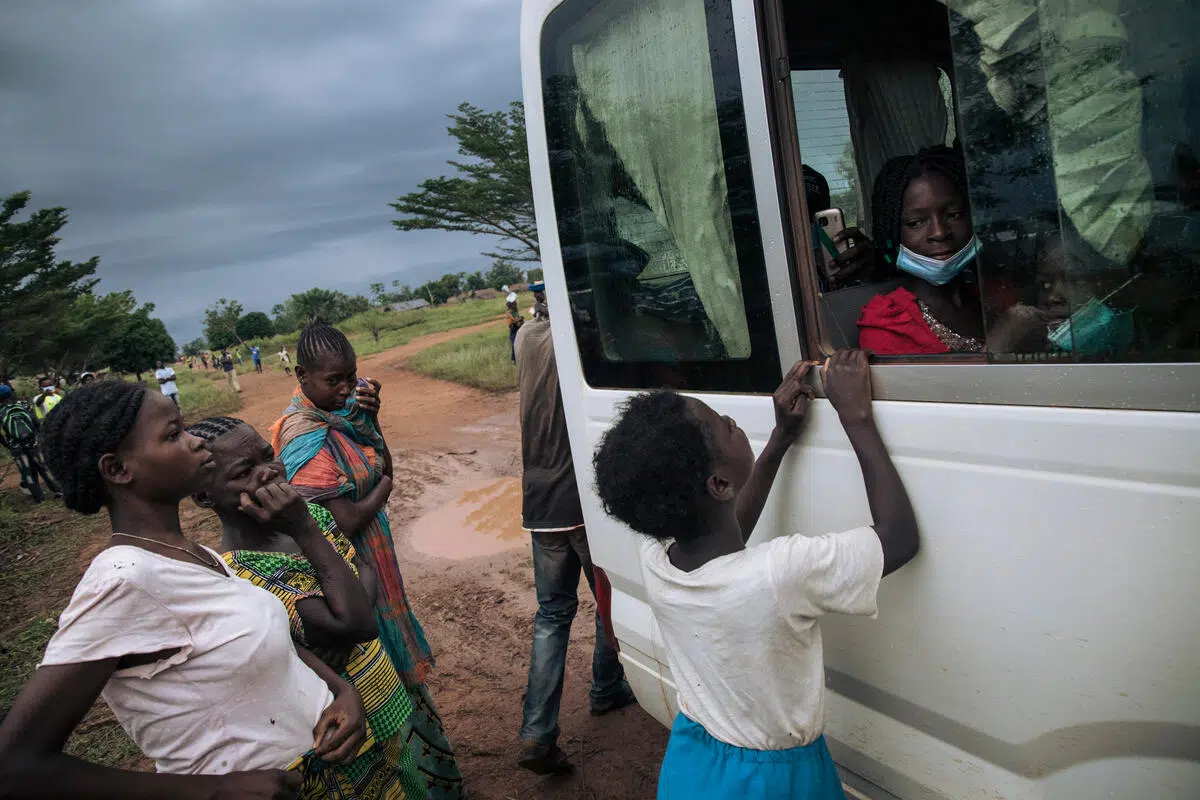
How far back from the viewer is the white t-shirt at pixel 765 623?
4.58ft

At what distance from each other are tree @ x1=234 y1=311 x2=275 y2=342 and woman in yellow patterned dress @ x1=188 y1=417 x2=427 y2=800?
233 ft

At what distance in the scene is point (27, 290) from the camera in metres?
25.6

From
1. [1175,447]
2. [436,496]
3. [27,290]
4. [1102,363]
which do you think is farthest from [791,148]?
[27,290]

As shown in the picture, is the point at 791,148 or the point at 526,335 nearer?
the point at 791,148

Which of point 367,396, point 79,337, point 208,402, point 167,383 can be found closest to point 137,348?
point 79,337

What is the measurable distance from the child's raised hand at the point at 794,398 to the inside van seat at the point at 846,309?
99mm

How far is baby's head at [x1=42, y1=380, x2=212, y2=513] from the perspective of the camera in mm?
1478

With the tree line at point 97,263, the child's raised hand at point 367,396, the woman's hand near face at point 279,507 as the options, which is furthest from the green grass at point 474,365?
the woman's hand near face at point 279,507

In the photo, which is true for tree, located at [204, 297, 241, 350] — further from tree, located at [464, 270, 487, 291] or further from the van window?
the van window

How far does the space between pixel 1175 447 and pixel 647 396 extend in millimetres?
885

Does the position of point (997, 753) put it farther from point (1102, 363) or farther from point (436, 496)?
point (436, 496)

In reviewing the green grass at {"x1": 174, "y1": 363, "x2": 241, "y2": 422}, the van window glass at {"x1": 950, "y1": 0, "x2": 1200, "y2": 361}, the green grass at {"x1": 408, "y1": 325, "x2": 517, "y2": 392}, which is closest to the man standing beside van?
the van window glass at {"x1": 950, "y1": 0, "x2": 1200, "y2": 361}

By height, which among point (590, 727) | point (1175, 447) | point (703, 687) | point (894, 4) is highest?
point (894, 4)

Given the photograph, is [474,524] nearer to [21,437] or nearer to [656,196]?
[656,196]
